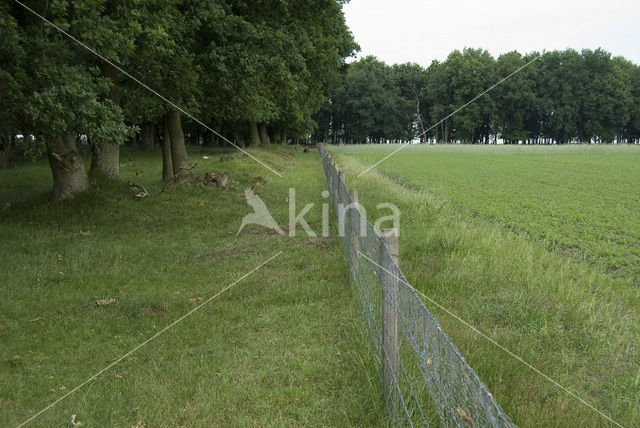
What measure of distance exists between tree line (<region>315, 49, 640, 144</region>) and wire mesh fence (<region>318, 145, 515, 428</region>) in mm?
52865

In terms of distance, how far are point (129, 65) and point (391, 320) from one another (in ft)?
34.8

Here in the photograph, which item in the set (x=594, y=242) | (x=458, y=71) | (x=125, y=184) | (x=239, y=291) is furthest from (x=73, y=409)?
(x=458, y=71)

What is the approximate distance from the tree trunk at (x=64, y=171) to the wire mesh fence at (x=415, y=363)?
9.19 m

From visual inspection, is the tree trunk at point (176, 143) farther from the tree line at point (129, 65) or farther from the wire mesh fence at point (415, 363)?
the wire mesh fence at point (415, 363)

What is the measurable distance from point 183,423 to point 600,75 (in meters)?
75.6

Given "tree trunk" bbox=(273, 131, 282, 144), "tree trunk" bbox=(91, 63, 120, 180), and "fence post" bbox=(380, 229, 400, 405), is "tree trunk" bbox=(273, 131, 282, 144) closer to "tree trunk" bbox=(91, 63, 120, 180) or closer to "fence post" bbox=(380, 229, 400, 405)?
"tree trunk" bbox=(91, 63, 120, 180)

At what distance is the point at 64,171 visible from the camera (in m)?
11.7

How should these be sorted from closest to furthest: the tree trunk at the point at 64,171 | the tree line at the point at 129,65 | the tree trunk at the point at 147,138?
the tree line at the point at 129,65 → the tree trunk at the point at 64,171 → the tree trunk at the point at 147,138

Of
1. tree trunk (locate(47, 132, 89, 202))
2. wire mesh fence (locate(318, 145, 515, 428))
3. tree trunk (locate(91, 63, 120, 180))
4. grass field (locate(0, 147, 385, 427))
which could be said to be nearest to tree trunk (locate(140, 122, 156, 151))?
tree trunk (locate(91, 63, 120, 180))

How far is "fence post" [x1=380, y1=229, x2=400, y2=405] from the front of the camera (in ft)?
11.0

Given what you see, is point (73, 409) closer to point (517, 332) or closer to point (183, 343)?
point (183, 343)

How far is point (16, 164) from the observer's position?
26438 millimetres

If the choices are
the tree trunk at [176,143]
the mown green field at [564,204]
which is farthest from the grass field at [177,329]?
the tree trunk at [176,143]

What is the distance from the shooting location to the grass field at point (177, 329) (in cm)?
382
